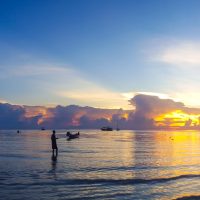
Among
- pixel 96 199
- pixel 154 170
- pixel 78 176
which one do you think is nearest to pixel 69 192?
pixel 96 199

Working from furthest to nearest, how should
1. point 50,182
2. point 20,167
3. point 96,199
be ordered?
point 20,167 < point 50,182 < point 96,199

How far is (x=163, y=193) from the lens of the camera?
18859mm

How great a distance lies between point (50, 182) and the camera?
→ 830 inches

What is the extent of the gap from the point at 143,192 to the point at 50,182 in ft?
18.6

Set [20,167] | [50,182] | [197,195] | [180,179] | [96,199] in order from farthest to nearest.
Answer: [20,167] < [180,179] < [50,182] < [197,195] < [96,199]

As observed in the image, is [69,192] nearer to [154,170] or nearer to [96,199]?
[96,199]

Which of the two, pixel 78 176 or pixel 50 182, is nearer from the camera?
pixel 50 182

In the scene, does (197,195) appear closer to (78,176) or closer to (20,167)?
(78,176)

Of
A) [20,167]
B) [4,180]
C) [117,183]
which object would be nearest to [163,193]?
[117,183]

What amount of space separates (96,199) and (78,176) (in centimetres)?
708

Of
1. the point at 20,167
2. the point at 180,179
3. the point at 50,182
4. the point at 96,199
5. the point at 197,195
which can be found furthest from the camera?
the point at 20,167

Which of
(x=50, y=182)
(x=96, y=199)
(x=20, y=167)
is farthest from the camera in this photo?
(x=20, y=167)

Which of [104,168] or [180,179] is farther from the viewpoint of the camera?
[104,168]

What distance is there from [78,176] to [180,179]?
22.4ft
